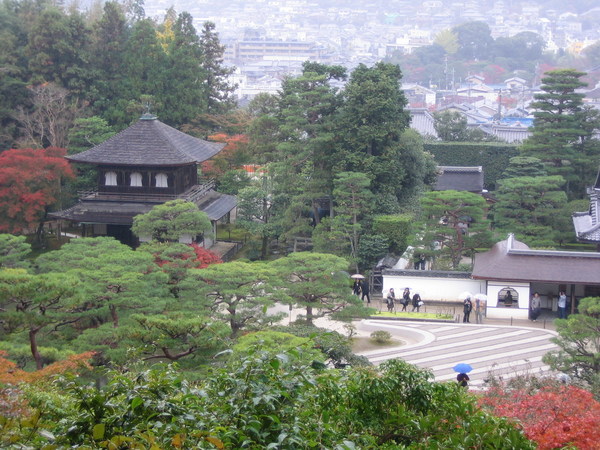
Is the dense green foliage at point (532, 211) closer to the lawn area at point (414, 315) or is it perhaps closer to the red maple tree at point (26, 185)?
the lawn area at point (414, 315)

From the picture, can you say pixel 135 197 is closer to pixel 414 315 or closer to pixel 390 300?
pixel 390 300

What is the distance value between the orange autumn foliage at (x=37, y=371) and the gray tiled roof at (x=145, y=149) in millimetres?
15427

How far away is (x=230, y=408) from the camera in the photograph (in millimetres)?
6812

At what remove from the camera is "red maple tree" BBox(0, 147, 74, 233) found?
30328mm

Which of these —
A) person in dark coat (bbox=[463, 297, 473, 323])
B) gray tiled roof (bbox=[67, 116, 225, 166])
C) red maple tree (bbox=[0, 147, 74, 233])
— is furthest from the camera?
gray tiled roof (bbox=[67, 116, 225, 166])

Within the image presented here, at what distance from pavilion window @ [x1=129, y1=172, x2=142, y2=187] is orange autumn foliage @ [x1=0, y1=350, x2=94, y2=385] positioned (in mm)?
15837

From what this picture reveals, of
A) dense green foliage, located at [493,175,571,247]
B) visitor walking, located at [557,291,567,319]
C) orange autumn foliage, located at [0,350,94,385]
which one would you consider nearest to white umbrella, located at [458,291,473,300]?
visitor walking, located at [557,291,567,319]

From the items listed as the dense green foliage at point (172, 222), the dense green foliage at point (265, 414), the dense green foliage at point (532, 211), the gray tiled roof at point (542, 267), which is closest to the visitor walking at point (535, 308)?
the gray tiled roof at point (542, 267)

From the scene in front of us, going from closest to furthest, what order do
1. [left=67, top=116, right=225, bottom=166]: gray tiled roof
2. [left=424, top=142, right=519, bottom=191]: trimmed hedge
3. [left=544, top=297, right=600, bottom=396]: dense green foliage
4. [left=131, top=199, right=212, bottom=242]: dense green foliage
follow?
[left=544, top=297, right=600, bottom=396]: dense green foliage
[left=131, top=199, right=212, bottom=242]: dense green foliage
[left=67, top=116, right=225, bottom=166]: gray tiled roof
[left=424, top=142, right=519, bottom=191]: trimmed hedge

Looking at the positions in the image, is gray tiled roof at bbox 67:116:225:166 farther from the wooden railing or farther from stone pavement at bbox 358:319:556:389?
stone pavement at bbox 358:319:556:389

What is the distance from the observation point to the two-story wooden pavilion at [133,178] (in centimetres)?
3167

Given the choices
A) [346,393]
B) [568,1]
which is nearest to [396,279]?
[346,393]

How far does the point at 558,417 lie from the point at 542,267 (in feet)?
52.7

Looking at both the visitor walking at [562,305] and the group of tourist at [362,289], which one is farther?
the group of tourist at [362,289]
